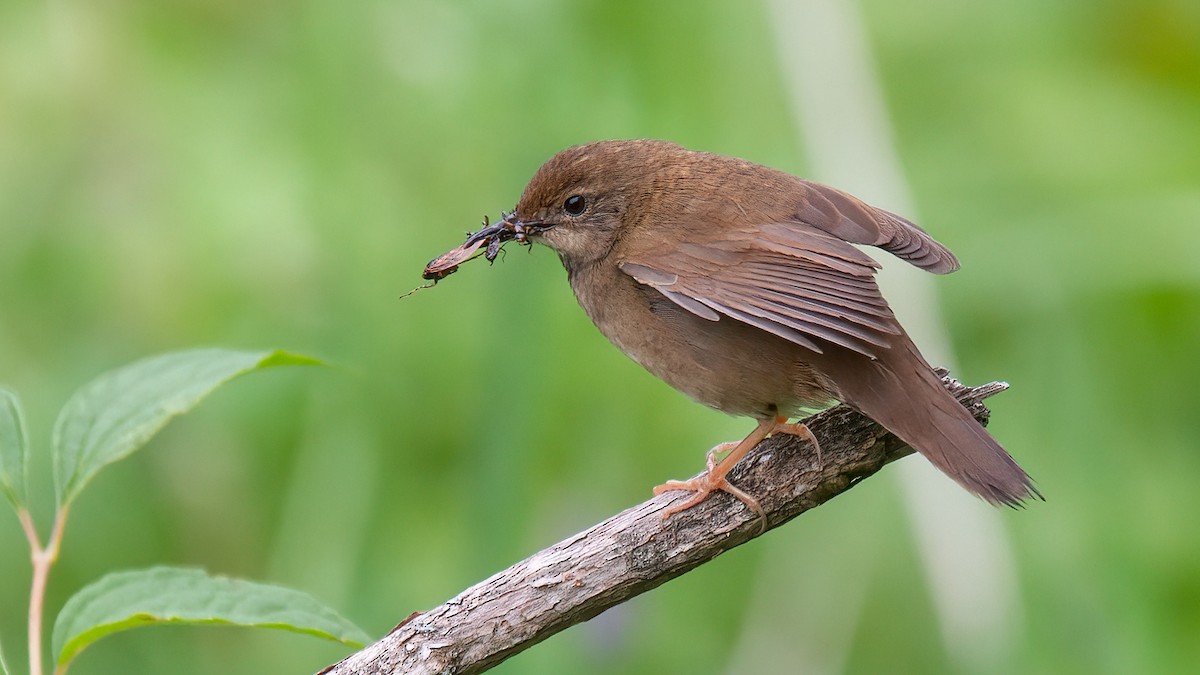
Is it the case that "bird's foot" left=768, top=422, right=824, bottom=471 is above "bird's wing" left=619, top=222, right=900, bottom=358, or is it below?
below

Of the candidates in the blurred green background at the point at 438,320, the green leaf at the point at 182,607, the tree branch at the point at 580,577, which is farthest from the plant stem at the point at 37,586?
the blurred green background at the point at 438,320

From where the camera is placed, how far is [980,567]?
11.8 ft

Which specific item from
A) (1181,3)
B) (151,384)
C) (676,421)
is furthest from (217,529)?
(1181,3)

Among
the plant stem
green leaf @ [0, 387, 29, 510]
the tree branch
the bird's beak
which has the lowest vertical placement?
the tree branch

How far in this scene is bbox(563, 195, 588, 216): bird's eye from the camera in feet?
12.2

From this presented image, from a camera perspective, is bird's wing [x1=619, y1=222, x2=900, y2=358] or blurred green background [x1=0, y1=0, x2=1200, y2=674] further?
blurred green background [x1=0, y1=0, x2=1200, y2=674]

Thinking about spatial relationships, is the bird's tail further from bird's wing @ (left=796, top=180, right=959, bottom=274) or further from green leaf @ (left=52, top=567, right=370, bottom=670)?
green leaf @ (left=52, top=567, right=370, bottom=670)

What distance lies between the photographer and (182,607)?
6.78ft

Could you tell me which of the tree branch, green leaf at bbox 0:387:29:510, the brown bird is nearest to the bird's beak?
the brown bird

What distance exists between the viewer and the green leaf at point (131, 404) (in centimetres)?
220

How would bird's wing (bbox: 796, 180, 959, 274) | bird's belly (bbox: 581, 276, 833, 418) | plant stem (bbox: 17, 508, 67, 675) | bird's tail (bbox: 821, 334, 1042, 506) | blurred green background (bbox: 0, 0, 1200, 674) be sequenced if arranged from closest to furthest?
plant stem (bbox: 17, 508, 67, 675) → bird's tail (bbox: 821, 334, 1042, 506) → bird's belly (bbox: 581, 276, 833, 418) → bird's wing (bbox: 796, 180, 959, 274) → blurred green background (bbox: 0, 0, 1200, 674)

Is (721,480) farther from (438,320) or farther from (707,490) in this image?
(438,320)

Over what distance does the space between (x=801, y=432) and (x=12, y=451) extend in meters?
1.59

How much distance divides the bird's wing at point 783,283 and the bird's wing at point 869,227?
2.4 inches
